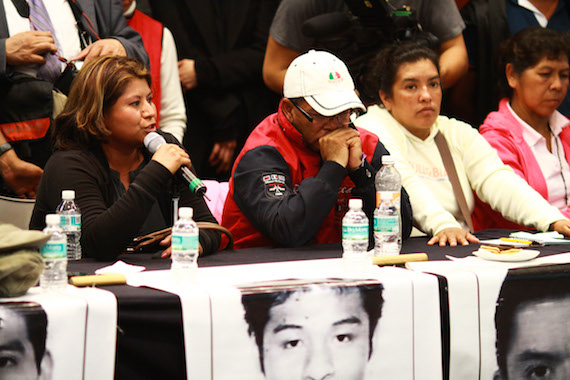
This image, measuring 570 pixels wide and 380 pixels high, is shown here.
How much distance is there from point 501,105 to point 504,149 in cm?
36

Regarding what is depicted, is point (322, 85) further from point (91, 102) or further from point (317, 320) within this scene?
point (317, 320)

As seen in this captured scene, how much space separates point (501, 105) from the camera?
357 cm

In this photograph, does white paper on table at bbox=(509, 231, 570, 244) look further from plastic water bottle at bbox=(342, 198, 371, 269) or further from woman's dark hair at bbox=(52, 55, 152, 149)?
woman's dark hair at bbox=(52, 55, 152, 149)

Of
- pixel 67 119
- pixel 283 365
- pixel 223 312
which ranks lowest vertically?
pixel 283 365

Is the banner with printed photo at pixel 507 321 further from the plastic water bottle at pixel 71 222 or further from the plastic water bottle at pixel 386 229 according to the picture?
the plastic water bottle at pixel 71 222

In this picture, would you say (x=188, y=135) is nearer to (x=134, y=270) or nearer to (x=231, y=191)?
(x=231, y=191)

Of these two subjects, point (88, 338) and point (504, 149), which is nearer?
point (88, 338)

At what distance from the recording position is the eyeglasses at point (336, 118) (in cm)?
247

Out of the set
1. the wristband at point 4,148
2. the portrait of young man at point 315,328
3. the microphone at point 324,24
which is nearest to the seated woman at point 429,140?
the microphone at point 324,24

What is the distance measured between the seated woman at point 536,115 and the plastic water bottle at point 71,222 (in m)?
1.86

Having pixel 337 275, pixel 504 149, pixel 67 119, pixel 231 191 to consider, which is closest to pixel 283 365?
pixel 337 275

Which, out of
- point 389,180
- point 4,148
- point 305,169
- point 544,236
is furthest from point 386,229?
point 4,148

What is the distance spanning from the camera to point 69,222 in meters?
2.21

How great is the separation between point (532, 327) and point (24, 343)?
1199 millimetres
